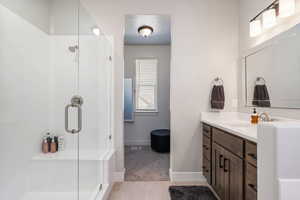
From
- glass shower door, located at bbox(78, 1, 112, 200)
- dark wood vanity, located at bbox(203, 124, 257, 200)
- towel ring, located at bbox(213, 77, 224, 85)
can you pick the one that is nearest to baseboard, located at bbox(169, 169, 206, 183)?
dark wood vanity, located at bbox(203, 124, 257, 200)

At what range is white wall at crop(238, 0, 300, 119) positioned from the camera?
1.66 meters

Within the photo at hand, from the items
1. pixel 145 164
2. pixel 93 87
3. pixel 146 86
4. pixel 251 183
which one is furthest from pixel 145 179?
pixel 146 86

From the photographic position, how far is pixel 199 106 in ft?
8.54

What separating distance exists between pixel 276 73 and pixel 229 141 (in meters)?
0.86

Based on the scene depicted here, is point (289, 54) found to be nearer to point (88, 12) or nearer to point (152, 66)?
point (88, 12)

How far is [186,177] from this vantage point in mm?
2561

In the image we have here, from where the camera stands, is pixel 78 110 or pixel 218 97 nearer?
pixel 78 110

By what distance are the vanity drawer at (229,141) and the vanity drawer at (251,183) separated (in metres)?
0.13

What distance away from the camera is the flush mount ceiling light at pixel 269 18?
1.82 meters

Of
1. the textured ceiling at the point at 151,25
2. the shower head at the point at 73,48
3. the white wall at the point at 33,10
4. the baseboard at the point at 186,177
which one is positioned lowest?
the baseboard at the point at 186,177

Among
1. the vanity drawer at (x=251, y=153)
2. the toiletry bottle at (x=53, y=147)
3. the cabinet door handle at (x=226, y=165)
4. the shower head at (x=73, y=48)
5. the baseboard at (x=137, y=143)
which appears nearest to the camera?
the vanity drawer at (x=251, y=153)

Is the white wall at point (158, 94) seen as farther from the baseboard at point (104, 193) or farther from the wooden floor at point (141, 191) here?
the baseboard at point (104, 193)

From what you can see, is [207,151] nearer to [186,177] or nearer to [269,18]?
[186,177]

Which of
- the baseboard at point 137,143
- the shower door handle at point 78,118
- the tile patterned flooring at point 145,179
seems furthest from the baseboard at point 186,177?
the baseboard at point 137,143
